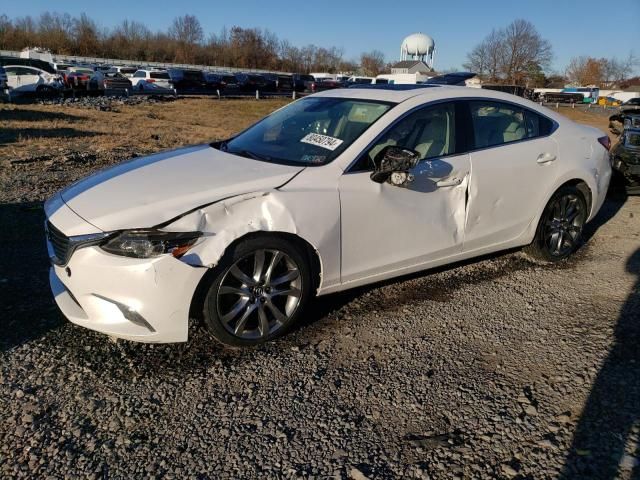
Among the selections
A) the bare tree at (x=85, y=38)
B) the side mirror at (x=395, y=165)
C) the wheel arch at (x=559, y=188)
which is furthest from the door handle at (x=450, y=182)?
the bare tree at (x=85, y=38)

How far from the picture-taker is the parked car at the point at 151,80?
34.6m

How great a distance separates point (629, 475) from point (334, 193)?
2.14 metres

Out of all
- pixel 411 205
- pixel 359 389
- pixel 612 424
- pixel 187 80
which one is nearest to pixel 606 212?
pixel 411 205

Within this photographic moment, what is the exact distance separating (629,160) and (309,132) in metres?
5.92

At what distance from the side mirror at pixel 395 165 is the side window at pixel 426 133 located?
0.13 m

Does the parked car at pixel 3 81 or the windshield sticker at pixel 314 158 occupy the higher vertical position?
the parked car at pixel 3 81

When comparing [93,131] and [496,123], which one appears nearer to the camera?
[496,123]

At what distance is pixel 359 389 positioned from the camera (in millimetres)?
2896

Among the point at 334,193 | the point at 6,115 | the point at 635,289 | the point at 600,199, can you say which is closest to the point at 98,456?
the point at 334,193

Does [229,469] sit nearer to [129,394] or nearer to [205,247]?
[129,394]

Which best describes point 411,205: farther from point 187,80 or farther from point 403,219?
point 187,80

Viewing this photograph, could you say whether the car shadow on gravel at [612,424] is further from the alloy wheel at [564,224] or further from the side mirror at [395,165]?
the side mirror at [395,165]

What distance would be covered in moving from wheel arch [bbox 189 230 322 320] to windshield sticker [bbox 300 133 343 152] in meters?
0.74

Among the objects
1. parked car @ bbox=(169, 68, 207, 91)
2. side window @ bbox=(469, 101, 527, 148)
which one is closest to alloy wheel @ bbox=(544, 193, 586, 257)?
side window @ bbox=(469, 101, 527, 148)
